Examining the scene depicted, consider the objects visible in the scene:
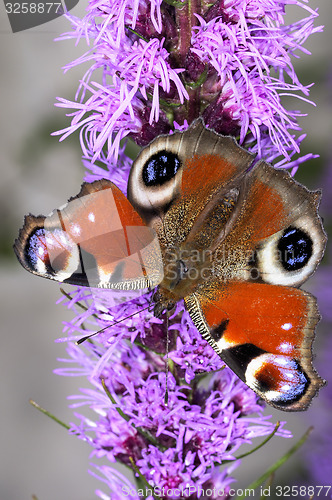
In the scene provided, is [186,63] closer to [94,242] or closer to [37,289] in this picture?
[94,242]

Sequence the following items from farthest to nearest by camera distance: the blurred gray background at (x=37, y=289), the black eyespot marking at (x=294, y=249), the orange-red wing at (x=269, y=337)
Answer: the blurred gray background at (x=37, y=289), the black eyespot marking at (x=294, y=249), the orange-red wing at (x=269, y=337)

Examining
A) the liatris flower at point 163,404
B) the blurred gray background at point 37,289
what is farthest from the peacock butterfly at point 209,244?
the blurred gray background at point 37,289

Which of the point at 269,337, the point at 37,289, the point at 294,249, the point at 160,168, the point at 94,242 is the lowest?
the point at 37,289

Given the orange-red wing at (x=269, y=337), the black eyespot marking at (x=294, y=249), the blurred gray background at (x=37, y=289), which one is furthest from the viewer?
the blurred gray background at (x=37, y=289)

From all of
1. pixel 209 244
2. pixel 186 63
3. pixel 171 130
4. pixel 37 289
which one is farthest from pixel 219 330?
pixel 37 289

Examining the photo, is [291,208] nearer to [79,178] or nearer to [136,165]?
[136,165]

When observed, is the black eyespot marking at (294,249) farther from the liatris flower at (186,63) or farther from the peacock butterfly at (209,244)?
the liatris flower at (186,63)
